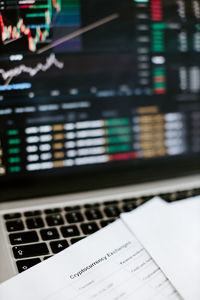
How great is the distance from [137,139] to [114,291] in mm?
289

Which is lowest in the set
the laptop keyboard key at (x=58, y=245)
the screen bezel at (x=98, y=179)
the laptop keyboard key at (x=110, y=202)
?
the laptop keyboard key at (x=58, y=245)

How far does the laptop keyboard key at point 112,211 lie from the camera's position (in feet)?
2.04

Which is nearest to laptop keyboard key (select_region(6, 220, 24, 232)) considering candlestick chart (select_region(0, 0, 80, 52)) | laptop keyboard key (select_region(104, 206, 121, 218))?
laptop keyboard key (select_region(104, 206, 121, 218))

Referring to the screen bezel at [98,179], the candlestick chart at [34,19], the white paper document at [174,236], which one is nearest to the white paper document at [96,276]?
the white paper document at [174,236]

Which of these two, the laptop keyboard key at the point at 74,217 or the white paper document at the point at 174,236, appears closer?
the white paper document at the point at 174,236

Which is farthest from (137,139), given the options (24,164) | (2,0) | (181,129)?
(2,0)

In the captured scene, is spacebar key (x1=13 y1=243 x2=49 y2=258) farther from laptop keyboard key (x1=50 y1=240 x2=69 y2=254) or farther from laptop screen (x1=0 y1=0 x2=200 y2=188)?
laptop screen (x1=0 y1=0 x2=200 y2=188)

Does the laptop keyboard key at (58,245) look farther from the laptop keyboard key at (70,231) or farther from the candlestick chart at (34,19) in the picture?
the candlestick chart at (34,19)

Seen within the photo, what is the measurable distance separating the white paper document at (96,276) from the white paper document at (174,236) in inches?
0.5

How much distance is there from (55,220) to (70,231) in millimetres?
34

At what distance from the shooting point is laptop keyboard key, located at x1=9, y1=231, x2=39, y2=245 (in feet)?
1.82

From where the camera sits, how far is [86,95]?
66 centimetres

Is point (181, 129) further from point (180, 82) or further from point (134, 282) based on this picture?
point (134, 282)

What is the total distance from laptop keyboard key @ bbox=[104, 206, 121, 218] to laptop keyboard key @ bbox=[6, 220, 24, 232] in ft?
0.40
